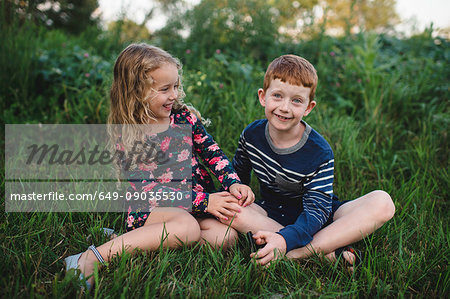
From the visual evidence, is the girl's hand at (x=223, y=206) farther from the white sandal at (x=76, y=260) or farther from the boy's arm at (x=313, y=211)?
the white sandal at (x=76, y=260)

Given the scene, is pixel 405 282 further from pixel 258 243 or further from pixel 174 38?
pixel 174 38

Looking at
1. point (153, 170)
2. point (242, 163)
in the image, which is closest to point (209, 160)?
point (242, 163)

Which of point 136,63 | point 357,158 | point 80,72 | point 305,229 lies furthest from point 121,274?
point 80,72

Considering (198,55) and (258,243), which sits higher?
(198,55)

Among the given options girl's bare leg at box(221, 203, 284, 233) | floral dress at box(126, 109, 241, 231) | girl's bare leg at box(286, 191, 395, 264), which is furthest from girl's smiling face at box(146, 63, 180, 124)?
girl's bare leg at box(286, 191, 395, 264)

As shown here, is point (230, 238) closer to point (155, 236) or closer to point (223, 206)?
point (223, 206)

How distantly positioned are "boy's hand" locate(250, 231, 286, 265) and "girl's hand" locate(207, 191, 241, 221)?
0.23 metres

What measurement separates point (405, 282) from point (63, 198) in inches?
74.3

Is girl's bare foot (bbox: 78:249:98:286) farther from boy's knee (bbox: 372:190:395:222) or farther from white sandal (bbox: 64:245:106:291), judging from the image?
boy's knee (bbox: 372:190:395:222)

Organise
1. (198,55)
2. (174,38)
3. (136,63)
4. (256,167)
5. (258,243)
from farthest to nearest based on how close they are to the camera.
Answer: (174,38)
(198,55)
(256,167)
(136,63)
(258,243)

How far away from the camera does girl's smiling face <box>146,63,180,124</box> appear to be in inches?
71.2

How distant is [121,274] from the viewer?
4.41 ft

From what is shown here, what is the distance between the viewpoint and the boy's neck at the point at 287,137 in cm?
181

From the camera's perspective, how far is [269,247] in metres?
1.52
